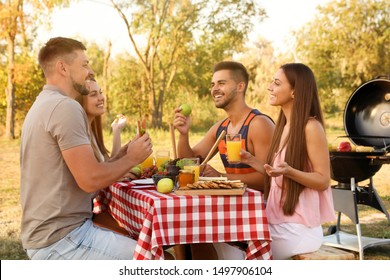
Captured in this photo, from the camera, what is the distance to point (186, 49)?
53.8 ft

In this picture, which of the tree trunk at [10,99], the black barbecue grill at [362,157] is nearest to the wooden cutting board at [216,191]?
the black barbecue grill at [362,157]

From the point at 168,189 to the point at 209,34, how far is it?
14007 mm

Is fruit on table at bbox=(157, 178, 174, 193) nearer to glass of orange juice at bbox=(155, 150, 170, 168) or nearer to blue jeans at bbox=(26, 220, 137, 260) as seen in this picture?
blue jeans at bbox=(26, 220, 137, 260)

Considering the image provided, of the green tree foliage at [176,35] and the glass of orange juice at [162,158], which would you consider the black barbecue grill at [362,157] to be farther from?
the green tree foliage at [176,35]

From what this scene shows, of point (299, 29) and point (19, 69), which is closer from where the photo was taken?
point (19, 69)

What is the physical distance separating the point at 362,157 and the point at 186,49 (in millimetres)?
12081

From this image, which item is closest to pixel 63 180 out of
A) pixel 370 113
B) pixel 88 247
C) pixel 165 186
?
pixel 88 247

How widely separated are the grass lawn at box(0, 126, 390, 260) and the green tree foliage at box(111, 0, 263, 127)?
350 cm

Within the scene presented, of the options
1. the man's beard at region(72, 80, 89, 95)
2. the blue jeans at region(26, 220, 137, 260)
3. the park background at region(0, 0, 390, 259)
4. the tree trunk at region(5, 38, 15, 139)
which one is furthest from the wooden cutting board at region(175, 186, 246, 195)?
the tree trunk at region(5, 38, 15, 139)

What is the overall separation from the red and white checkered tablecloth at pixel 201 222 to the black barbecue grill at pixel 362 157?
80.5 inches

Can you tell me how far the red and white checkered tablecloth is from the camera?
109 inches
